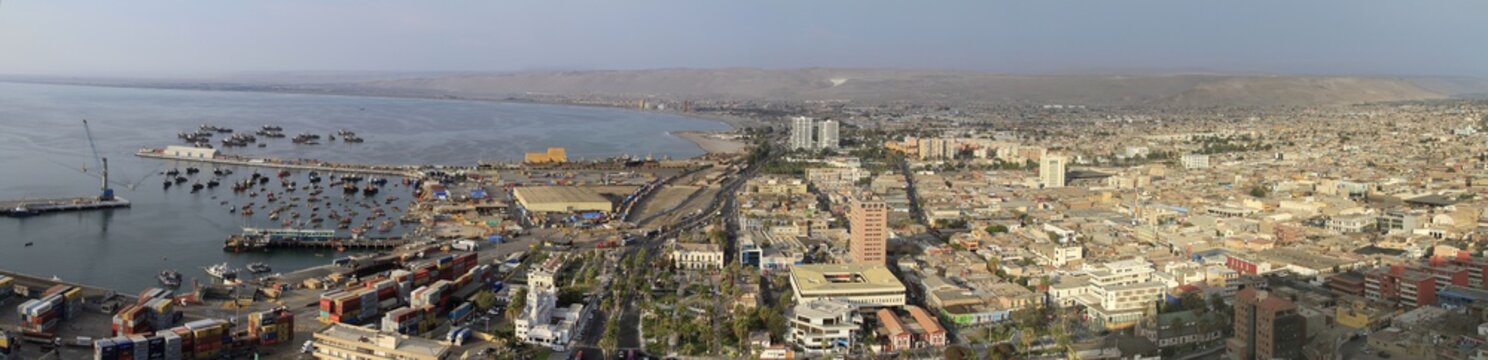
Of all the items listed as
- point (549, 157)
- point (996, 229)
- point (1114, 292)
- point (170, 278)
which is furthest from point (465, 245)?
point (549, 157)

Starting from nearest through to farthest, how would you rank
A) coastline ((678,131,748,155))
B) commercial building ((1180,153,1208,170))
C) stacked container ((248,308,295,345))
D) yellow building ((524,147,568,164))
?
stacked container ((248,308,295,345)), commercial building ((1180,153,1208,170)), yellow building ((524,147,568,164)), coastline ((678,131,748,155))

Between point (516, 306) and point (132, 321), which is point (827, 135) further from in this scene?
point (132, 321)

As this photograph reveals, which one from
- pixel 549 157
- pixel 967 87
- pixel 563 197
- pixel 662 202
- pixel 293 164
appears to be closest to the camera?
pixel 563 197

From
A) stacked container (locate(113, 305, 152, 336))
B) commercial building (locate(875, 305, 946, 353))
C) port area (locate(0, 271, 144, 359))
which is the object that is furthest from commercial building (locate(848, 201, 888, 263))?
port area (locate(0, 271, 144, 359))

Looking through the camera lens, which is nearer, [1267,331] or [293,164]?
[1267,331]

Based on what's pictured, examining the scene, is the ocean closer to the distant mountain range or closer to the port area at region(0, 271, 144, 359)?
the port area at region(0, 271, 144, 359)
